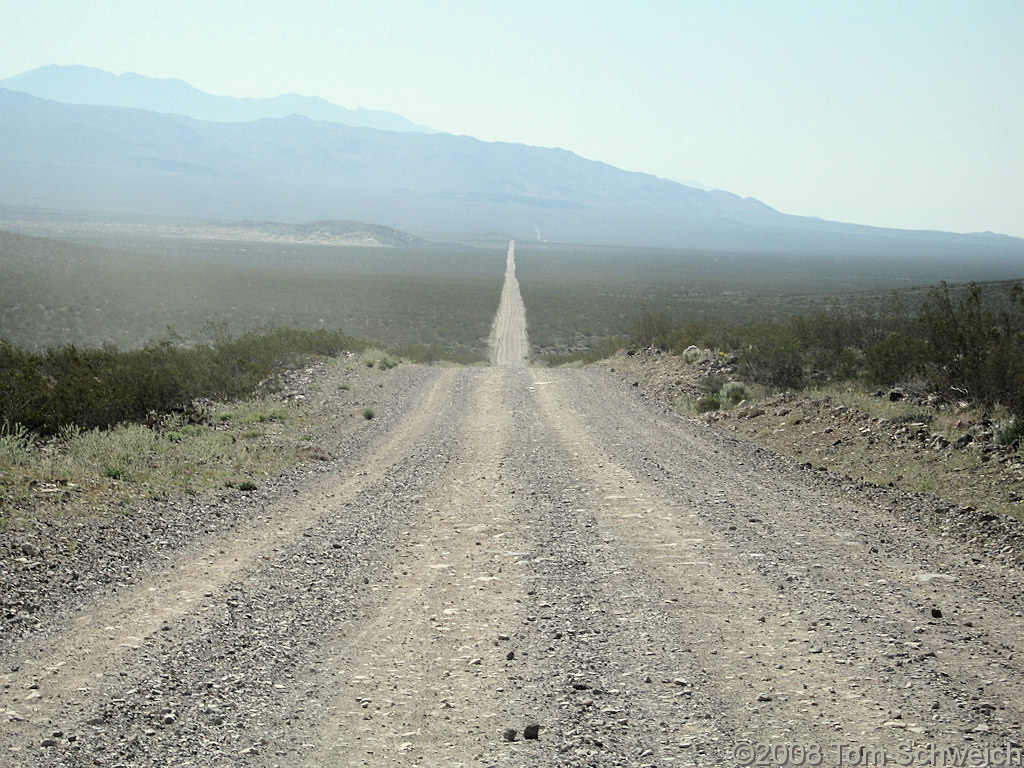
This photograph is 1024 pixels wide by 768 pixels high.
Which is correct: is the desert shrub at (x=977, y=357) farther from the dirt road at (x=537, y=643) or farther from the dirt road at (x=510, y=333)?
the dirt road at (x=510, y=333)

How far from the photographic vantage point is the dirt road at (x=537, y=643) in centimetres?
391

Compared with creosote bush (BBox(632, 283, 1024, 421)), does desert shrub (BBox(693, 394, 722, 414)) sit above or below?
below

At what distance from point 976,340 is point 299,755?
41.8 feet

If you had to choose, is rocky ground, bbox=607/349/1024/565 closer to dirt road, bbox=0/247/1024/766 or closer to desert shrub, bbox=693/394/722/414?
desert shrub, bbox=693/394/722/414

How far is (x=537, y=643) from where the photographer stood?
508 cm

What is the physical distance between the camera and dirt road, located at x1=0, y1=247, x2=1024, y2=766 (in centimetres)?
391

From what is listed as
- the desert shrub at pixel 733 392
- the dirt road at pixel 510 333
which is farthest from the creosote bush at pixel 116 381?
the dirt road at pixel 510 333

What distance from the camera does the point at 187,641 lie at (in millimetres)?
5023

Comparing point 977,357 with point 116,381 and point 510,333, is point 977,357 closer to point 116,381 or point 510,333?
point 116,381

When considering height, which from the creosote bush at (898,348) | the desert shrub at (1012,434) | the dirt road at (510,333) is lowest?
the dirt road at (510,333)

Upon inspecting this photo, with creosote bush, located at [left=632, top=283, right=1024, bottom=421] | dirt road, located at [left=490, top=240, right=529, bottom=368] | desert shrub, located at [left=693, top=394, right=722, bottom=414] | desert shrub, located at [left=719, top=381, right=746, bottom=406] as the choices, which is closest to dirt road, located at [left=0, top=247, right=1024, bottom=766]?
creosote bush, located at [left=632, top=283, right=1024, bottom=421]

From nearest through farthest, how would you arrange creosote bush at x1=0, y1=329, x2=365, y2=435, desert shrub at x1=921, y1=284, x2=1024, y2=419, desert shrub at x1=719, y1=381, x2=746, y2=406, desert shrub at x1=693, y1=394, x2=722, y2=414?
creosote bush at x1=0, y1=329, x2=365, y2=435 < desert shrub at x1=921, y1=284, x2=1024, y2=419 < desert shrub at x1=693, y1=394, x2=722, y2=414 < desert shrub at x1=719, y1=381, x2=746, y2=406

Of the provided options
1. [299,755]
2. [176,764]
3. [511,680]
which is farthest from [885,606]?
[176,764]

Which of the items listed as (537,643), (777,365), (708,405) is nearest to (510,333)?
(777,365)
